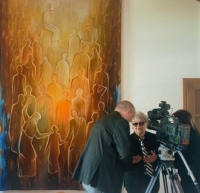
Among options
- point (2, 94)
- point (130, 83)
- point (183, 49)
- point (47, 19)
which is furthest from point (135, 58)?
point (2, 94)

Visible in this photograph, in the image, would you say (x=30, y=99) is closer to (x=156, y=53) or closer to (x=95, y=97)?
(x=95, y=97)

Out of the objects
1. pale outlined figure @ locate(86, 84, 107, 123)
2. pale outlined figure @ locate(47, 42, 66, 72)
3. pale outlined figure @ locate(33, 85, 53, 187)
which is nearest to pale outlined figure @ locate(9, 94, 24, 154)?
pale outlined figure @ locate(33, 85, 53, 187)

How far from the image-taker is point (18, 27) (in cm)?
331

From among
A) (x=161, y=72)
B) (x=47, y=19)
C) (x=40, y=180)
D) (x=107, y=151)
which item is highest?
(x=47, y=19)

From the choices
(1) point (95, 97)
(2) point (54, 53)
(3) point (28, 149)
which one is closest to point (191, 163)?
(1) point (95, 97)

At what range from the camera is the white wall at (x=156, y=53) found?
3.40 m

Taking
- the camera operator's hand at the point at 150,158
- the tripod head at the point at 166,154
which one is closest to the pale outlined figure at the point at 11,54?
the camera operator's hand at the point at 150,158

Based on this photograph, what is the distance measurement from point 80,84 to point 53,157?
0.81 meters

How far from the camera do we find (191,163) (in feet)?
8.57

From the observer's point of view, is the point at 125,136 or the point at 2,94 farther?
the point at 2,94

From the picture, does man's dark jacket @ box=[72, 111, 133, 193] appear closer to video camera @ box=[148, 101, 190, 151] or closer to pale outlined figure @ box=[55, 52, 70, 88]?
video camera @ box=[148, 101, 190, 151]

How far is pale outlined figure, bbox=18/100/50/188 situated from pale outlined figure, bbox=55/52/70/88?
0.44 m

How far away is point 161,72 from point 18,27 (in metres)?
1.59

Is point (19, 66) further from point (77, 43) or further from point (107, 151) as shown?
point (107, 151)
